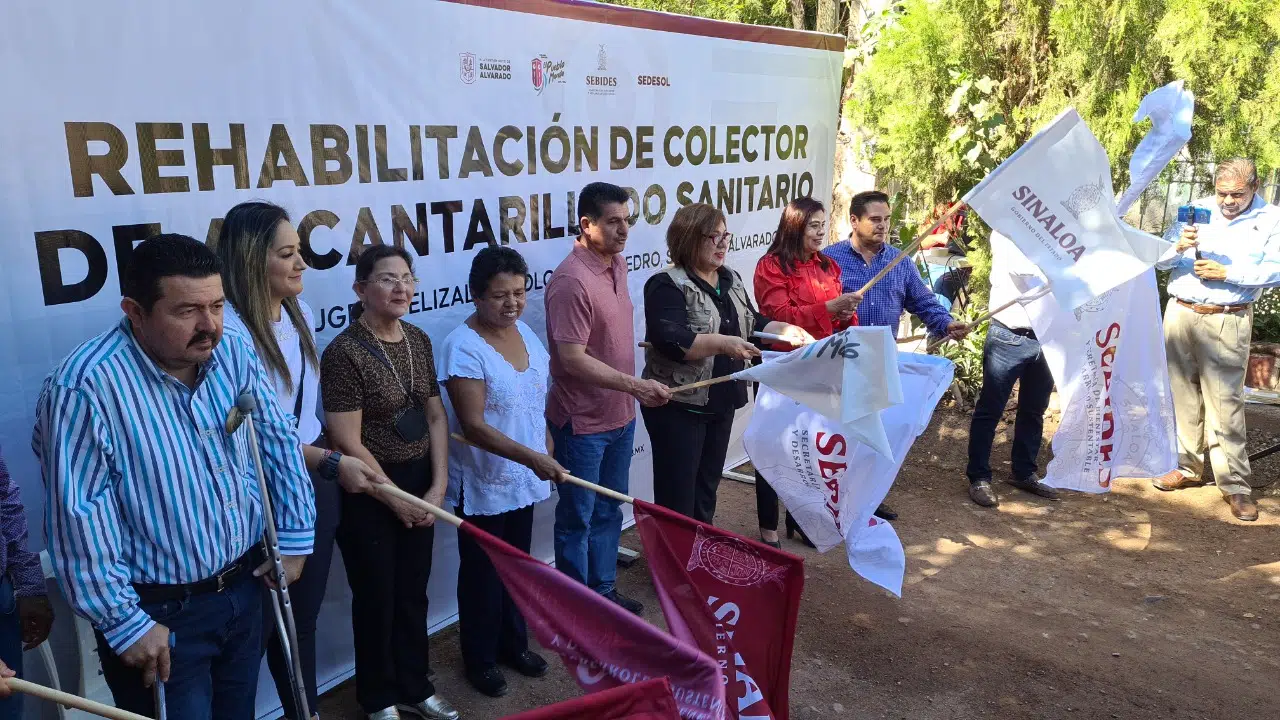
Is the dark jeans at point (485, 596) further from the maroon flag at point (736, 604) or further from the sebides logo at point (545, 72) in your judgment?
the sebides logo at point (545, 72)

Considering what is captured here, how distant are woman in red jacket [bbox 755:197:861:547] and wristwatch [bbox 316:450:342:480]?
2401 millimetres

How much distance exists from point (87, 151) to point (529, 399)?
1.67 m

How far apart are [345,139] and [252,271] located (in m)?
0.92

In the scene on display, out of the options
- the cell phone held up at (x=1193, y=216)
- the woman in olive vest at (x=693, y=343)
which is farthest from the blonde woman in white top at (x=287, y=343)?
the cell phone held up at (x=1193, y=216)

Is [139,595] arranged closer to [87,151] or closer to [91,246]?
[91,246]

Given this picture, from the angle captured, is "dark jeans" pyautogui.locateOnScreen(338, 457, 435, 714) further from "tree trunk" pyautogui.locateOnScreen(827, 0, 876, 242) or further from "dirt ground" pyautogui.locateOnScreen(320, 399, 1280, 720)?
"tree trunk" pyautogui.locateOnScreen(827, 0, 876, 242)

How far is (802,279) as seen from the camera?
16.5 ft

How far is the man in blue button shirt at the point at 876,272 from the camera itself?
5.31 meters

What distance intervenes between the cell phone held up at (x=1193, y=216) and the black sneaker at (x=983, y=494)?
1.83m

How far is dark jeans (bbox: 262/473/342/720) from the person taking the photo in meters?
3.19

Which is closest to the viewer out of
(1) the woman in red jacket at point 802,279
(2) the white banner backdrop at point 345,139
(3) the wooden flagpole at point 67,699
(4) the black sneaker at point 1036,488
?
(3) the wooden flagpole at point 67,699

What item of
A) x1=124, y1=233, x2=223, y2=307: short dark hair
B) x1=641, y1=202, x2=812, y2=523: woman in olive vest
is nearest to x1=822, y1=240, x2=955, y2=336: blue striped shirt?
x1=641, y1=202, x2=812, y2=523: woman in olive vest

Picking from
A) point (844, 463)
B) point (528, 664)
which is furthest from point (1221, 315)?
point (528, 664)

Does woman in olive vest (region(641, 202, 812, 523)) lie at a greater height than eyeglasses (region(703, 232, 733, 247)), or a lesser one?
lesser
